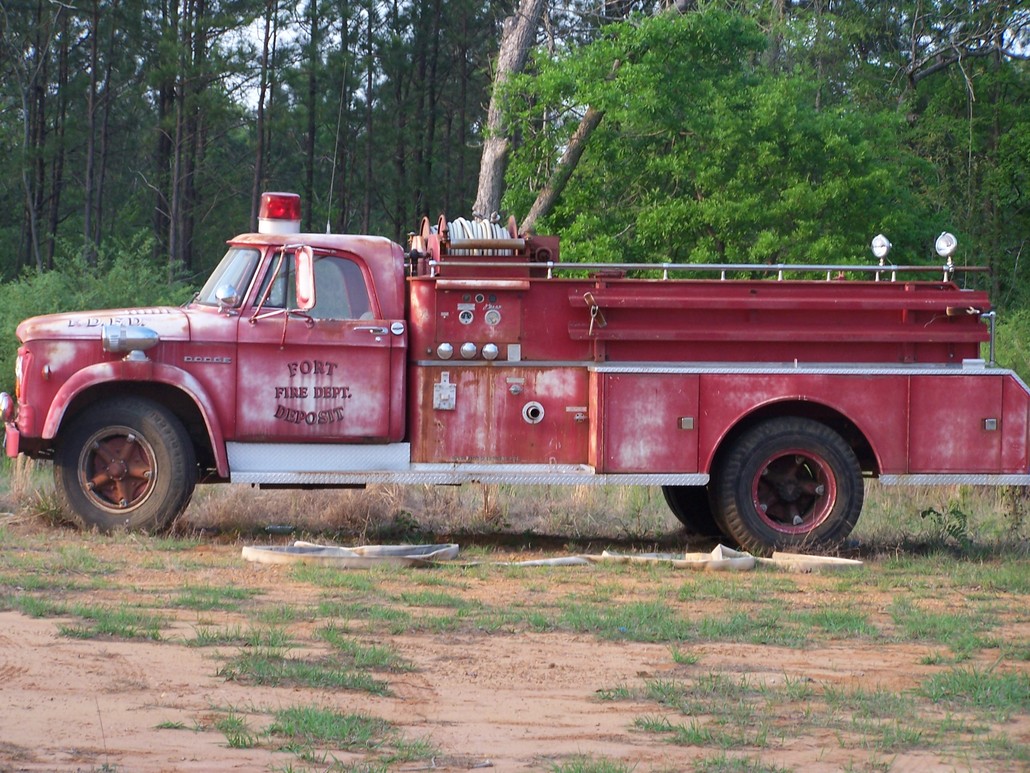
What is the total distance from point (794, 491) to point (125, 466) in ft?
16.4

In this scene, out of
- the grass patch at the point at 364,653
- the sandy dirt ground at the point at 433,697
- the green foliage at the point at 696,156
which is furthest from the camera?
the green foliage at the point at 696,156

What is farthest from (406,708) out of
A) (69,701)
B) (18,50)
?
(18,50)

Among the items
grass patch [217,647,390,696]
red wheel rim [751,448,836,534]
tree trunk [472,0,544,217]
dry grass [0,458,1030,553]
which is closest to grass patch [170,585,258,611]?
grass patch [217,647,390,696]

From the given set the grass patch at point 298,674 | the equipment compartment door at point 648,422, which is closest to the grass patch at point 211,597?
the grass patch at point 298,674

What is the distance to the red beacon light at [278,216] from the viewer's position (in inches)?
412

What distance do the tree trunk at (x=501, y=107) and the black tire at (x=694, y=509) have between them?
12.1 metres

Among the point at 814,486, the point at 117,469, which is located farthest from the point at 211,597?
the point at 814,486

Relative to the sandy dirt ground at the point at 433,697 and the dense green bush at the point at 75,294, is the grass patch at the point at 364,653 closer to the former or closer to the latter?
the sandy dirt ground at the point at 433,697

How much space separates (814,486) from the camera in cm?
1033

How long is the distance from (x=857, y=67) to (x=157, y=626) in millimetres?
29688

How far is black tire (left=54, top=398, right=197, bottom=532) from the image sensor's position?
9805 millimetres

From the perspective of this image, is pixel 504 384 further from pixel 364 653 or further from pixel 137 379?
pixel 364 653

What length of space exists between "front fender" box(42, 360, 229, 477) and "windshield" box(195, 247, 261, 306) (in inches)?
28.5

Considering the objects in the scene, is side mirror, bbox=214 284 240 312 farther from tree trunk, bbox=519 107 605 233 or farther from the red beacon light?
tree trunk, bbox=519 107 605 233
